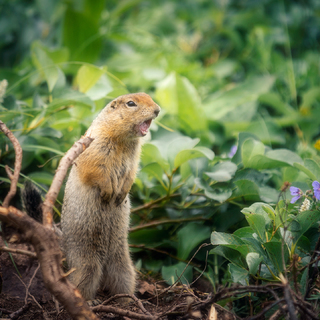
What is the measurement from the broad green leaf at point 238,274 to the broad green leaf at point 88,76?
209 centimetres

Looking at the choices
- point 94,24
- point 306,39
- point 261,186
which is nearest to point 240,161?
point 261,186

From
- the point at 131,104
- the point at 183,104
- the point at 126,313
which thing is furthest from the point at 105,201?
the point at 183,104

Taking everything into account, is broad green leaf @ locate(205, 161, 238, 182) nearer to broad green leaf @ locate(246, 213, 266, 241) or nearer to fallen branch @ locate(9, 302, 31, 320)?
broad green leaf @ locate(246, 213, 266, 241)

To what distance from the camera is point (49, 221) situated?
Result: 147 cm

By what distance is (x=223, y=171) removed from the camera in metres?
2.56

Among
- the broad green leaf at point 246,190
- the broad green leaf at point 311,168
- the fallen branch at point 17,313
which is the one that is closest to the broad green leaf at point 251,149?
the broad green leaf at point 246,190

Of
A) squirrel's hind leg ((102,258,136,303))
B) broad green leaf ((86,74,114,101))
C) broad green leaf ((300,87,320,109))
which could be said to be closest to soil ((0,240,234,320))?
squirrel's hind leg ((102,258,136,303))

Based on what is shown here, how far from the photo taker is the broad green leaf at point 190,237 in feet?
8.38

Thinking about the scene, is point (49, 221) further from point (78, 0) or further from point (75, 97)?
point (78, 0)

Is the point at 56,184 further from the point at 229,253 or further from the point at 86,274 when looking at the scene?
the point at 229,253

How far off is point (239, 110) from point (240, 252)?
2.69m

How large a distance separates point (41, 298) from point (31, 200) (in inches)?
25.2

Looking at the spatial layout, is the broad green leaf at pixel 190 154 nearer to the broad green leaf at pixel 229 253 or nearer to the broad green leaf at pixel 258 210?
the broad green leaf at pixel 258 210

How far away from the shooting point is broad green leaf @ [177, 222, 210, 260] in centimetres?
255
